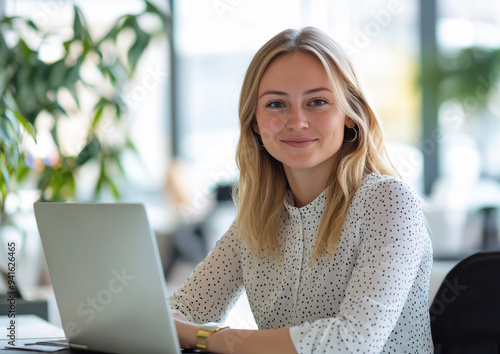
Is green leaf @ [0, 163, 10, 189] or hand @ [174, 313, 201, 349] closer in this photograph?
Result: hand @ [174, 313, 201, 349]

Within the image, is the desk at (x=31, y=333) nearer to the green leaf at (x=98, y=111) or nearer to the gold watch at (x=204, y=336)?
the gold watch at (x=204, y=336)

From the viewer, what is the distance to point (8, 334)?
152cm

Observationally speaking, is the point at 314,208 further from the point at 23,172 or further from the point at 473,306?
the point at 23,172

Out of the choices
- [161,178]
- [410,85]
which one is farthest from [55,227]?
[161,178]

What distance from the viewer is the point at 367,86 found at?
6547 millimetres

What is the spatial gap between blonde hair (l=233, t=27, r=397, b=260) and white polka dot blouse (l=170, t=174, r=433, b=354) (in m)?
0.03

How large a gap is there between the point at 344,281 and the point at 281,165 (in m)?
0.38

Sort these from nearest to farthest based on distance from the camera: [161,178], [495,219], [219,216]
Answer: [495,219], [219,216], [161,178]

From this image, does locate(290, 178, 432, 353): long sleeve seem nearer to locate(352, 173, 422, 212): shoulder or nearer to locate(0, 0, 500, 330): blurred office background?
locate(352, 173, 422, 212): shoulder

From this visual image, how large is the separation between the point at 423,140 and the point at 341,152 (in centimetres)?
505

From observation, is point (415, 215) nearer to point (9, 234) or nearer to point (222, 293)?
point (222, 293)

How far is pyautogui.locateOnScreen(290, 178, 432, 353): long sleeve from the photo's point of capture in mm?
1232

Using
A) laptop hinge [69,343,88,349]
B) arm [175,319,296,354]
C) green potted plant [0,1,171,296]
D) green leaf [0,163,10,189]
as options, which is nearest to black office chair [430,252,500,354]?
arm [175,319,296,354]

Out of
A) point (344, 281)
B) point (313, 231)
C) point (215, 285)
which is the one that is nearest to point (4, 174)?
point (215, 285)
